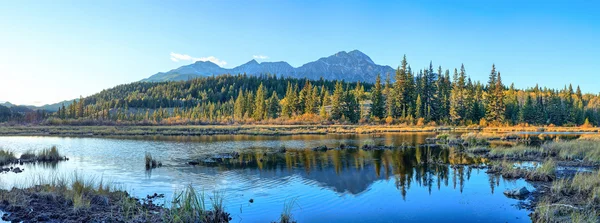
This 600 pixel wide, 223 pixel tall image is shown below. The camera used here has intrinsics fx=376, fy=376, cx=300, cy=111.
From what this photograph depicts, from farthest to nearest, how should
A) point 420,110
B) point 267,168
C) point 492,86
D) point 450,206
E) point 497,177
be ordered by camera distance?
point 492,86, point 420,110, point 267,168, point 497,177, point 450,206

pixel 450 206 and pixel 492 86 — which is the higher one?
pixel 492 86

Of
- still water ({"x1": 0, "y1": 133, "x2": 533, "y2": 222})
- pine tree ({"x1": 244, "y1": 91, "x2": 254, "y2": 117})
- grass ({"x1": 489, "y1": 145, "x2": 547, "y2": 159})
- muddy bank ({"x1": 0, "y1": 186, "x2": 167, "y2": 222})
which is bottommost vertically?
still water ({"x1": 0, "y1": 133, "x2": 533, "y2": 222})

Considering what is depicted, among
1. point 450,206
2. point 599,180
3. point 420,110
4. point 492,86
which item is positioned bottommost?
point 450,206

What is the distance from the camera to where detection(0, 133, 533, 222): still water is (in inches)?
525

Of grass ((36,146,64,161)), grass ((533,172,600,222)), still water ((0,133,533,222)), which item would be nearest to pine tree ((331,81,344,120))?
still water ((0,133,533,222))

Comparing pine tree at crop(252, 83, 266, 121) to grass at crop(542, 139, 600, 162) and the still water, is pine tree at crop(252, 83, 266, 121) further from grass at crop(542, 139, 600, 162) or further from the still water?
grass at crop(542, 139, 600, 162)

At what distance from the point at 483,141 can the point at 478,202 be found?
89.0 feet

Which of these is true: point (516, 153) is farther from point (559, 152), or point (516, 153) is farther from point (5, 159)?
point (5, 159)

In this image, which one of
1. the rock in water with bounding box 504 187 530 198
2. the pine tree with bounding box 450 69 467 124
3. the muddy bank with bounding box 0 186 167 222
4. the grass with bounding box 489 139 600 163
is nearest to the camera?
the muddy bank with bounding box 0 186 167 222

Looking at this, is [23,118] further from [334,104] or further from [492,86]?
[492,86]

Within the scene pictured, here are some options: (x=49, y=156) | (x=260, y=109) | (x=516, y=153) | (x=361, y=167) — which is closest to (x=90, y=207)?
(x=361, y=167)

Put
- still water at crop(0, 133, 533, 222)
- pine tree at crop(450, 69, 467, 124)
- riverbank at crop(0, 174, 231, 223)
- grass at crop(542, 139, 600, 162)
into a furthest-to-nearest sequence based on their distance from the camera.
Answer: pine tree at crop(450, 69, 467, 124) < grass at crop(542, 139, 600, 162) < still water at crop(0, 133, 533, 222) < riverbank at crop(0, 174, 231, 223)

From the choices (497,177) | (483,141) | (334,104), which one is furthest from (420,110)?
(497,177)

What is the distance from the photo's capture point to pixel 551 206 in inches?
495
